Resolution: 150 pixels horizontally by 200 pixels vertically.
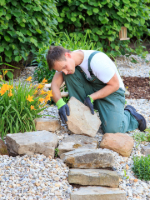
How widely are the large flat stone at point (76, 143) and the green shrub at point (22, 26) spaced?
1844 mm

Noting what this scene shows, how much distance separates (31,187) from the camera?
6.21 feet

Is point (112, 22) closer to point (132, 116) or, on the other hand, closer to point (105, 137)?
point (132, 116)

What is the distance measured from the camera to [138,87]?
4.67 m

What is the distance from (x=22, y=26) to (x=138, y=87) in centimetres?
235

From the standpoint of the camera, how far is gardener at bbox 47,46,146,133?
2.54 metres

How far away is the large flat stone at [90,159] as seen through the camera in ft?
7.00

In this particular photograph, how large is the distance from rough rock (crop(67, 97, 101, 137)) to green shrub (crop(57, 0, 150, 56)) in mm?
2880

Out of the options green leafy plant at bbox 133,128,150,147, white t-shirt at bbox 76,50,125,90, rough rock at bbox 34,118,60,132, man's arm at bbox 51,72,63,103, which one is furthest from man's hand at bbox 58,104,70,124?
green leafy plant at bbox 133,128,150,147

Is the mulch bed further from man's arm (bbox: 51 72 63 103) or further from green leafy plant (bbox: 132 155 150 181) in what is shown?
green leafy plant (bbox: 132 155 150 181)

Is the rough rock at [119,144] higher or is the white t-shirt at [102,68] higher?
the white t-shirt at [102,68]

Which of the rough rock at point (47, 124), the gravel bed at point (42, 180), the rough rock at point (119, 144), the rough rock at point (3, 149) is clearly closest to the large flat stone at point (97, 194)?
the gravel bed at point (42, 180)

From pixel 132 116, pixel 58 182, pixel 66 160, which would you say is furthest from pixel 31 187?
pixel 132 116

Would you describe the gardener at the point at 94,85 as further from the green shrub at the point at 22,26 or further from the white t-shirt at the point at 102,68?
the green shrub at the point at 22,26

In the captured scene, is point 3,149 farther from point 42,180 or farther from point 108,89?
point 108,89
